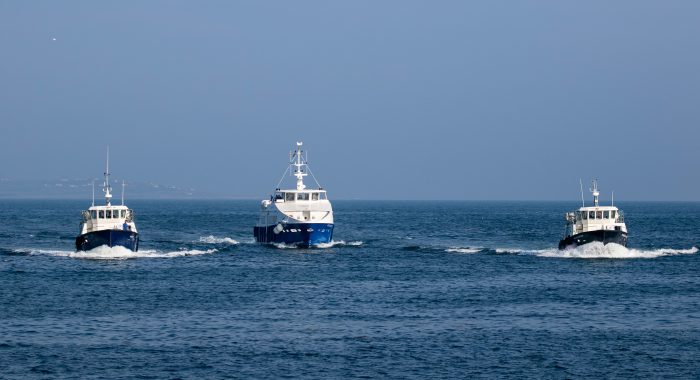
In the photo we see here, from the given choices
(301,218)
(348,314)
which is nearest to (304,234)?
(301,218)

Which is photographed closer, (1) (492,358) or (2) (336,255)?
(1) (492,358)

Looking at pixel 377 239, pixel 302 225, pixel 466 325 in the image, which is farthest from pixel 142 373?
pixel 377 239

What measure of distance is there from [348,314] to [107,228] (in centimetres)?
4374

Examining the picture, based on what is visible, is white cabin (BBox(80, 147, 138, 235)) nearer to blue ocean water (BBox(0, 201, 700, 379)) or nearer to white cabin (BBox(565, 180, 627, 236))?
blue ocean water (BBox(0, 201, 700, 379))

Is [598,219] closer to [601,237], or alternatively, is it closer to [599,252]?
[601,237]

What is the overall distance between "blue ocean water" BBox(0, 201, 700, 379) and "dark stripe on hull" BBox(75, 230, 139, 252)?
95cm

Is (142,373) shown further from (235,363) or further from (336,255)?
(336,255)

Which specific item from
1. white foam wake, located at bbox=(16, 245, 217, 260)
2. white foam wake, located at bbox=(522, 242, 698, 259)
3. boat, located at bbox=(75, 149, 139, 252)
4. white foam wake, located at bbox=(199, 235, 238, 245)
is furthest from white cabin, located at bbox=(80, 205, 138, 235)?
white foam wake, located at bbox=(522, 242, 698, 259)

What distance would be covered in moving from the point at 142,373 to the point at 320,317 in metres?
16.9

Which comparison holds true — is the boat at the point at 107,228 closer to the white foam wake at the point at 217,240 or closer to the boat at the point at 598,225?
the white foam wake at the point at 217,240

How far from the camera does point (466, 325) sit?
5441cm

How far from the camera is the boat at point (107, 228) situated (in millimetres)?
94000

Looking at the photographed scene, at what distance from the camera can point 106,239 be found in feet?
308

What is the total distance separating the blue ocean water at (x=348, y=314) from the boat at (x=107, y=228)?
3.98 feet
